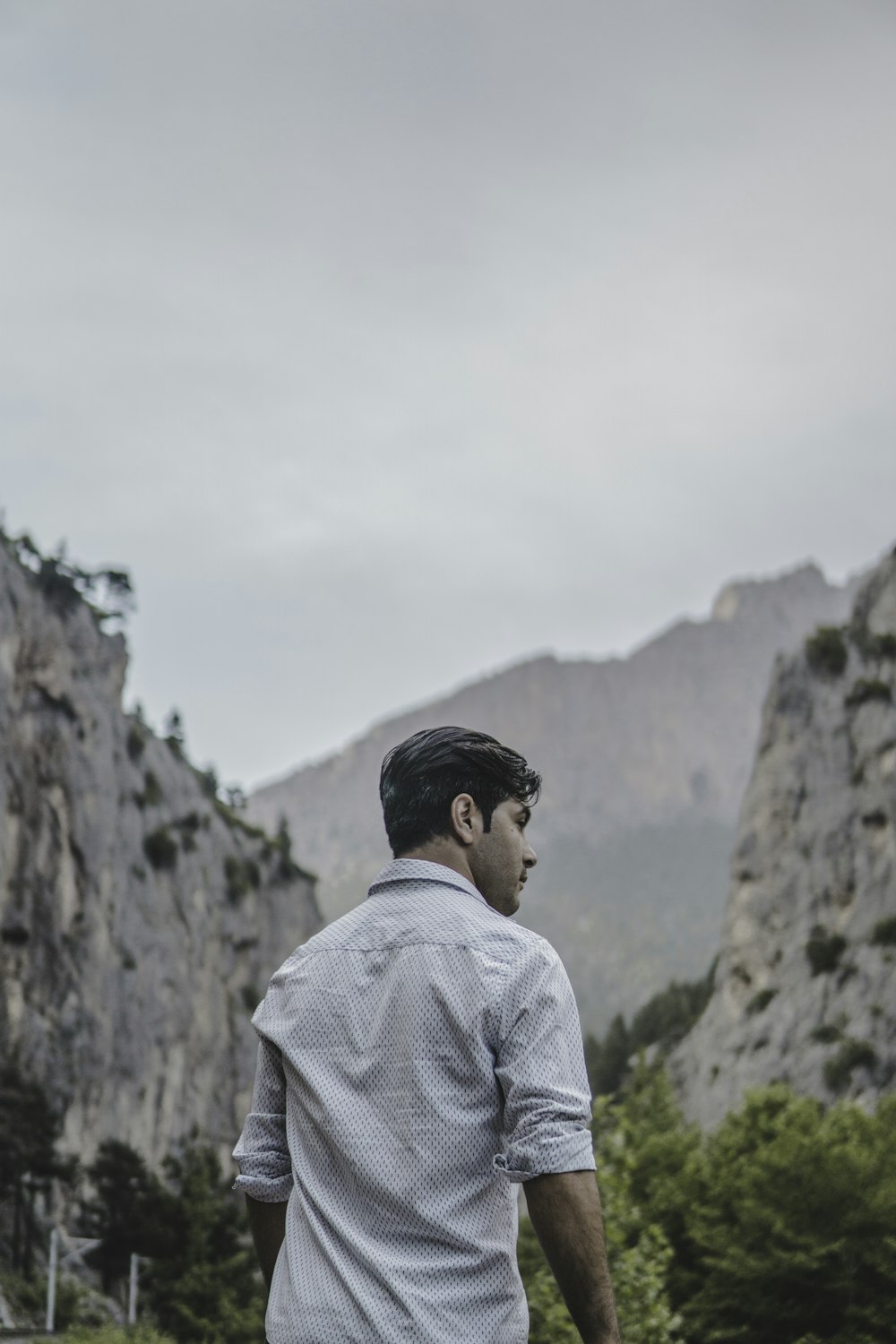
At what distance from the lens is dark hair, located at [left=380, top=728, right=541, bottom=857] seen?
405 cm

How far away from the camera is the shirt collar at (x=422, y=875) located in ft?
13.0

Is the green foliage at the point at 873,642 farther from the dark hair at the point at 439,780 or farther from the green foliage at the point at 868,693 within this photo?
the dark hair at the point at 439,780

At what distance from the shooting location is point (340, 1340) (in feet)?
11.6

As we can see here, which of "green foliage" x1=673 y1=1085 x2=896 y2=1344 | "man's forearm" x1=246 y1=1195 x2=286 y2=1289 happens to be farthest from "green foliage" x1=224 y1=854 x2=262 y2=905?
A: "man's forearm" x1=246 y1=1195 x2=286 y2=1289

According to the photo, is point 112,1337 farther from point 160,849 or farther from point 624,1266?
point 160,849

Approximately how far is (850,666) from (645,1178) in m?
43.6

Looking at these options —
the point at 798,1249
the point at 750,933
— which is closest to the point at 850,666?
the point at 750,933

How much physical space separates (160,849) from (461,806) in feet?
266

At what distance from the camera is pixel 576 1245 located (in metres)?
3.46

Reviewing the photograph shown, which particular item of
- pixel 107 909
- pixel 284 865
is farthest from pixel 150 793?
pixel 284 865

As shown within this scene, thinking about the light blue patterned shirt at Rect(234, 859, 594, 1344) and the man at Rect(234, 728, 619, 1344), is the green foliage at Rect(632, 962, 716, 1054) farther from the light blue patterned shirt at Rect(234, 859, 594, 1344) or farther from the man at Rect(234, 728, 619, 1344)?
Result: the light blue patterned shirt at Rect(234, 859, 594, 1344)

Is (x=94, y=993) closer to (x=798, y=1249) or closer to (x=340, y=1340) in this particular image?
(x=798, y=1249)

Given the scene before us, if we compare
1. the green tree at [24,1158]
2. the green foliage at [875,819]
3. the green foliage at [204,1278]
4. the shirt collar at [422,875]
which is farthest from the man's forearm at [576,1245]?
the green foliage at [875,819]

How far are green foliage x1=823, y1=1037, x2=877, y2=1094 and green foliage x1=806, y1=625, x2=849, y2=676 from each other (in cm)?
2415
